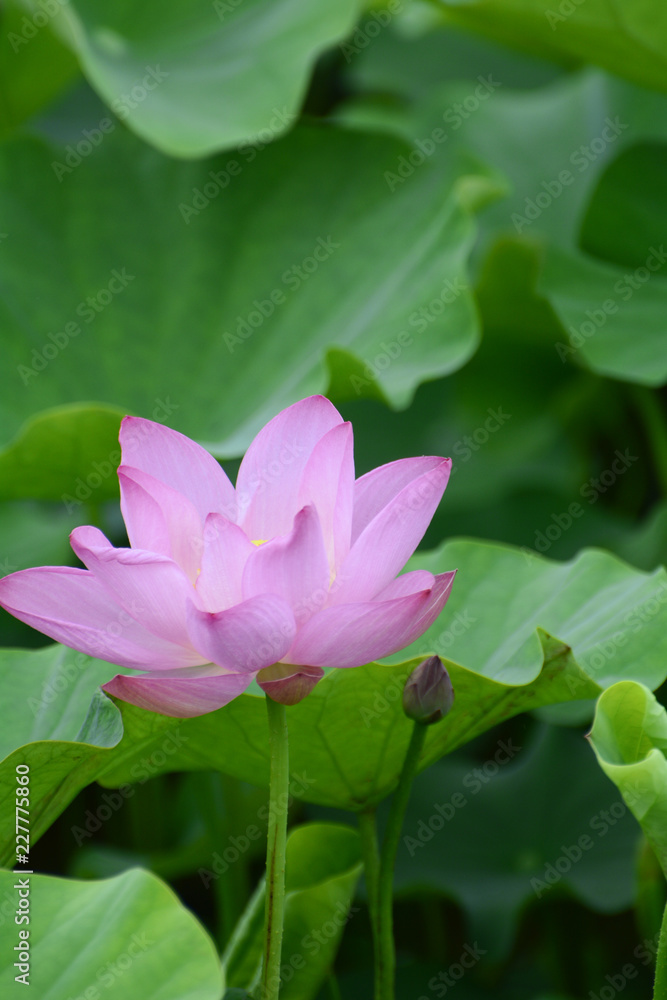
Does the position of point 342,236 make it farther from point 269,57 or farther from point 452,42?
point 452,42

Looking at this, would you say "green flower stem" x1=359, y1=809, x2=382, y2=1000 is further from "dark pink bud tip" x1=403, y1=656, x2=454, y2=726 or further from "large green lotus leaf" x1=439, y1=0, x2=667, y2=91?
"large green lotus leaf" x1=439, y1=0, x2=667, y2=91

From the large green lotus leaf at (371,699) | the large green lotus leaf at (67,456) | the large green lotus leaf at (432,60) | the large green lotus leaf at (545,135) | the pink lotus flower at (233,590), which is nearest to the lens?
the pink lotus flower at (233,590)

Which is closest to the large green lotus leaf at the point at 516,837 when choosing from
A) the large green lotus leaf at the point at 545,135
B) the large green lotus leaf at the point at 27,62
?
the large green lotus leaf at the point at 545,135

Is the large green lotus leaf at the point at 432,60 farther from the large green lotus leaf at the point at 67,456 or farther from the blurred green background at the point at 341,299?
the large green lotus leaf at the point at 67,456

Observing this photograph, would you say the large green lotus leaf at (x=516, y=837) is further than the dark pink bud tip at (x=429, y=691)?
Yes

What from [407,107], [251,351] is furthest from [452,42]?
[251,351]

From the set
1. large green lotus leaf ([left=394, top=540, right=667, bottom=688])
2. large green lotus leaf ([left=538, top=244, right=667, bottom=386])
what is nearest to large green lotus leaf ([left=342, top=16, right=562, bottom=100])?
large green lotus leaf ([left=538, top=244, right=667, bottom=386])
